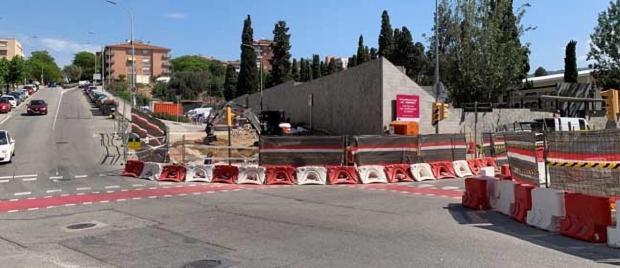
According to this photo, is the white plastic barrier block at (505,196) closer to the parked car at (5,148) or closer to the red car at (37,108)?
the parked car at (5,148)

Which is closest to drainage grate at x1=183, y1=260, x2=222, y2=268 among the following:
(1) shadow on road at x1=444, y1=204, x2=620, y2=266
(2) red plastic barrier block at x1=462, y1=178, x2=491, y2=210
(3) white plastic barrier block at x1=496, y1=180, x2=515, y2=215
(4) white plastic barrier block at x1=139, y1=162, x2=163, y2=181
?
(1) shadow on road at x1=444, y1=204, x2=620, y2=266

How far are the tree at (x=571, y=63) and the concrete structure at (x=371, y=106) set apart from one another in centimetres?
2832

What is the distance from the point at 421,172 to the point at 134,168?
10758 millimetres

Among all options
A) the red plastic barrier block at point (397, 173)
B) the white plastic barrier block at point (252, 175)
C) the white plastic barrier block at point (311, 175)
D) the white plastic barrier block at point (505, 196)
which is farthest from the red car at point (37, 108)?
the white plastic barrier block at point (505, 196)

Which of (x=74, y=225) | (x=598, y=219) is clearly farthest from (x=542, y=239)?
(x=74, y=225)

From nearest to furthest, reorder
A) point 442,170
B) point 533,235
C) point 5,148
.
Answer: point 533,235 < point 442,170 < point 5,148

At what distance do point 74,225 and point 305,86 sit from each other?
40143mm

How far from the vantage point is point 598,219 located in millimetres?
9445

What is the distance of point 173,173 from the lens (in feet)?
71.3

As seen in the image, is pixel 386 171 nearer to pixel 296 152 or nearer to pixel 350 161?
pixel 350 161

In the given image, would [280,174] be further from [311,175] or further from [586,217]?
[586,217]

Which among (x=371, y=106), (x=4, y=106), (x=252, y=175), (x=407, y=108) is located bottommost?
→ (x=252, y=175)

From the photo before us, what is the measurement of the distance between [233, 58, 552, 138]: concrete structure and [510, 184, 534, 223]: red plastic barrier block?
809 inches

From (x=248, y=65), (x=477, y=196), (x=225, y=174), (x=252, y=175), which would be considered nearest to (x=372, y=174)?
(x=252, y=175)
